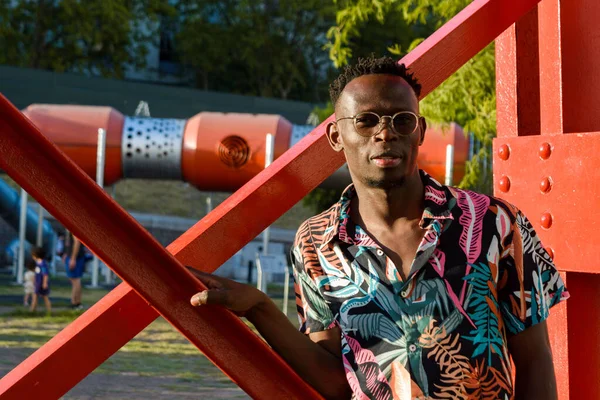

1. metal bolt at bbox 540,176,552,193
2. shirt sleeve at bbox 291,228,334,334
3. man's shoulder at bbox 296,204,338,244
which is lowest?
shirt sleeve at bbox 291,228,334,334

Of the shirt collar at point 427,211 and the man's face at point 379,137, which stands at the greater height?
the man's face at point 379,137

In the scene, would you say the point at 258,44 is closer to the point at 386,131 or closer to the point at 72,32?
the point at 72,32

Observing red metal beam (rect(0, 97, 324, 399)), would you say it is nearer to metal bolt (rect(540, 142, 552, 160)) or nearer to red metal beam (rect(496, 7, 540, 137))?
metal bolt (rect(540, 142, 552, 160))

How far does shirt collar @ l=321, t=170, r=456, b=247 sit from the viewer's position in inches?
70.1

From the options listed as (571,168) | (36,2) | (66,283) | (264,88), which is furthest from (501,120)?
(264,88)

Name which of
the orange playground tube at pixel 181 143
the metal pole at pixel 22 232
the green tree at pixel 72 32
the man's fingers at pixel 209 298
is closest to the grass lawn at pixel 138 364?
the metal pole at pixel 22 232

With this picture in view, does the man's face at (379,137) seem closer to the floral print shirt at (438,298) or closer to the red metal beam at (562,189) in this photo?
the floral print shirt at (438,298)

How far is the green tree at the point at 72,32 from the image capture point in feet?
112

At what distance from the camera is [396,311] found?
1706 mm

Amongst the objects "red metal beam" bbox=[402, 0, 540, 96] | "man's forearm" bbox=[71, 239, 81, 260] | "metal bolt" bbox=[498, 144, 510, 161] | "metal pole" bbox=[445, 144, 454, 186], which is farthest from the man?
"metal pole" bbox=[445, 144, 454, 186]

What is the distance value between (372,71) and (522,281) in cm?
41

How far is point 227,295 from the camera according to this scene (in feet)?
5.21

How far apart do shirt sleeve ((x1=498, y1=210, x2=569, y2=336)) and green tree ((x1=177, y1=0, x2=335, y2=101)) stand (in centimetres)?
3680

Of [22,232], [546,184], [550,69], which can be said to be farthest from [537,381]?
[22,232]
